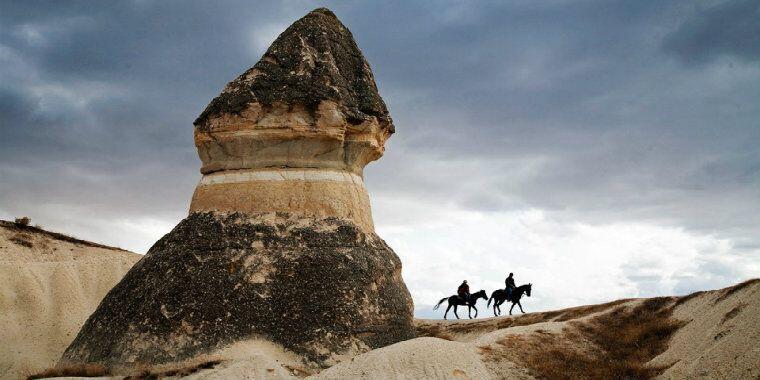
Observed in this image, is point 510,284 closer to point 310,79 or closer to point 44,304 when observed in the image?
point 310,79

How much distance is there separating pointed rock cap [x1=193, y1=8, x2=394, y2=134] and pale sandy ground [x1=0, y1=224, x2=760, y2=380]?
14.5 feet

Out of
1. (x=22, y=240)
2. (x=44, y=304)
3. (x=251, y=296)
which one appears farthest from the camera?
(x=22, y=240)

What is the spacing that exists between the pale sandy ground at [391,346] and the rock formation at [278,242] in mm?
708

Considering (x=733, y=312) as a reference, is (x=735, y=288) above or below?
above

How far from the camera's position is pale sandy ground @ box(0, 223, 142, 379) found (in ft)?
50.6

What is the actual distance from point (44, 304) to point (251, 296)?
971 centimetres

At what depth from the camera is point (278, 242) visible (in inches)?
465

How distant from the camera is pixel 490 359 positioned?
440 inches

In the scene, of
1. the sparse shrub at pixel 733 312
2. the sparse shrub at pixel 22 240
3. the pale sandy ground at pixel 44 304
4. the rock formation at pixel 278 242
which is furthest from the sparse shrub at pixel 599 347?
the sparse shrub at pixel 22 240

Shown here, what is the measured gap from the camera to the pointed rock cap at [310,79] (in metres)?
12.6

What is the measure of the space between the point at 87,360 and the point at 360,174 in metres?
5.92

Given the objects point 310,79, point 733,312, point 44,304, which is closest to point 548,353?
point 733,312

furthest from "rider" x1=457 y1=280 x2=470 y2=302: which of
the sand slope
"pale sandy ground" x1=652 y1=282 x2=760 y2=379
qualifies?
"pale sandy ground" x1=652 y1=282 x2=760 y2=379

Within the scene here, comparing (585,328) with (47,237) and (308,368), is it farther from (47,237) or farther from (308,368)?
(47,237)
